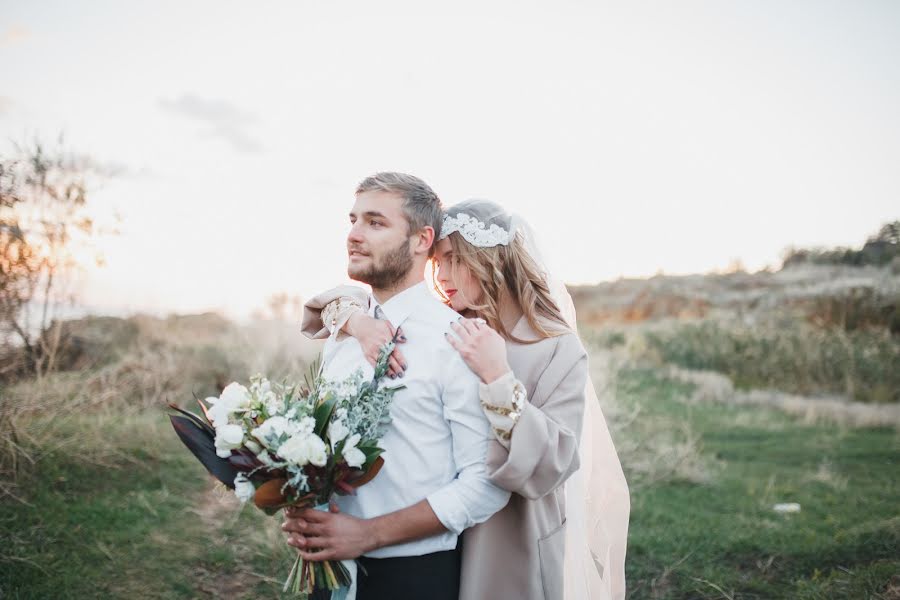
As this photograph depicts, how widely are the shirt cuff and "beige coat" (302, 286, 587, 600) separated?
0.57 feet

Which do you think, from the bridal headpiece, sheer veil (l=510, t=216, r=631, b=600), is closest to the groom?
the bridal headpiece

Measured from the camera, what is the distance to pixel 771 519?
19.7ft

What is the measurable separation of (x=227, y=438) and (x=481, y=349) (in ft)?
3.04

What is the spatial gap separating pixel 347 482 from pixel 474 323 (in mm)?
757

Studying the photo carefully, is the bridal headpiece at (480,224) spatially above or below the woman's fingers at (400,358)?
above

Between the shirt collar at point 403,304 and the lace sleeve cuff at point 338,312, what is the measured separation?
0.73ft

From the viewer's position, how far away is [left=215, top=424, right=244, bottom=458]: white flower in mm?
1947

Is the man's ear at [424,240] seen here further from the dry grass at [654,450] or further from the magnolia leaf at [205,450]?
the dry grass at [654,450]

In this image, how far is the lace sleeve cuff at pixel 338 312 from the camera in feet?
8.78

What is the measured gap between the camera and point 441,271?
2895 millimetres

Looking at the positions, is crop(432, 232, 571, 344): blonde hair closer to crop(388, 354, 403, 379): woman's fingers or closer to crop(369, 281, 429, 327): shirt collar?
crop(369, 281, 429, 327): shirt collar

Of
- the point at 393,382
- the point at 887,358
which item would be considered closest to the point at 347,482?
the point at 393,382

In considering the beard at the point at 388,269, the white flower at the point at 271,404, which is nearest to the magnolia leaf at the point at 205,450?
the white flower at the point at 271,404

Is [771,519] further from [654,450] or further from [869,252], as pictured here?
[869,252]
